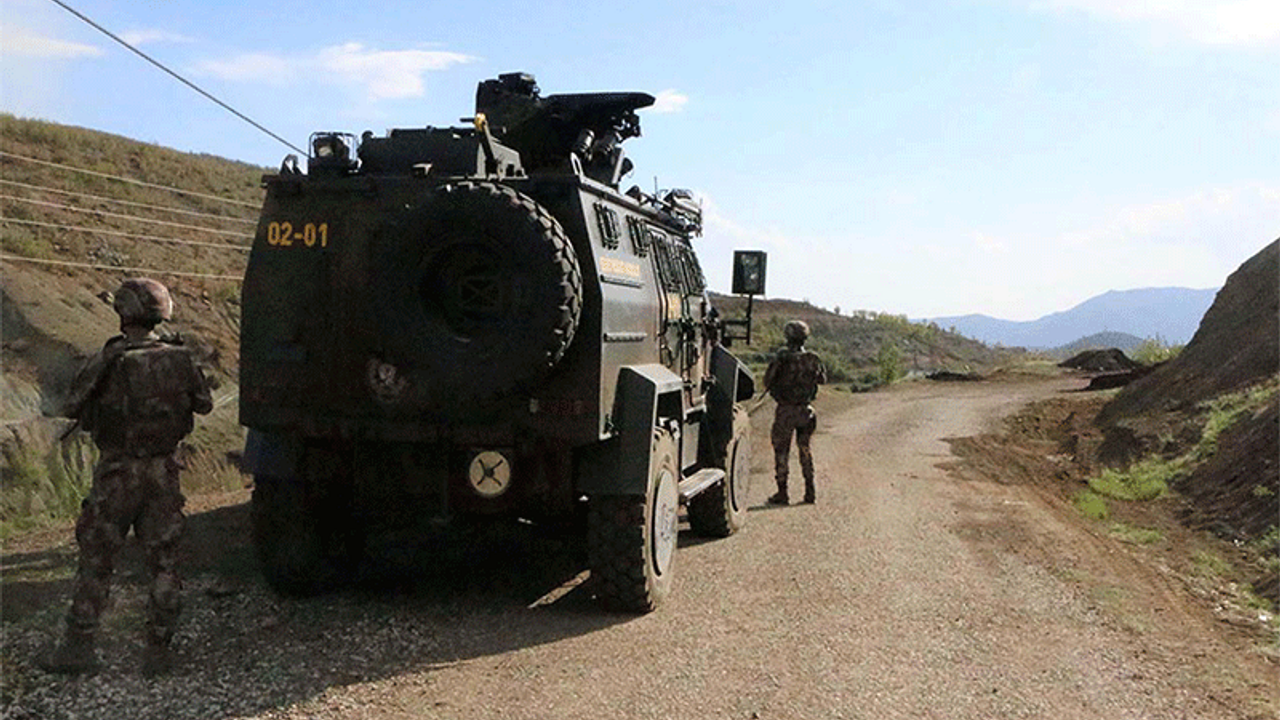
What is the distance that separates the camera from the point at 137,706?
5.05 metres

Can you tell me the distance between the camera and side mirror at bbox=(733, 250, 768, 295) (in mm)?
10477

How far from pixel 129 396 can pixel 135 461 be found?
13.3 inches

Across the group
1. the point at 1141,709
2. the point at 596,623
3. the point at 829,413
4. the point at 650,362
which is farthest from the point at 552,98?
the point at 829,413

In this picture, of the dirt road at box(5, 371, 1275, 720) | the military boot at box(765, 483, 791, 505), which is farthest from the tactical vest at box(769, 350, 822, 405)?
the dirt road at box(5, 371, 1275, 720)

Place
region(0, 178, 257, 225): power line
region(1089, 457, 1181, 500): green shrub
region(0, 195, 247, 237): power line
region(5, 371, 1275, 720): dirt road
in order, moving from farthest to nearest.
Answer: region(0, 178, 257, 225): power line
region(0, 195, 247, 237): power line
region(1089, 457, 1181, 500): green shrub
region(5, 371, 1275, 720): dirt road

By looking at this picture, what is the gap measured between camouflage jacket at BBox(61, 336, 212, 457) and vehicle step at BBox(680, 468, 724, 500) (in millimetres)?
3730

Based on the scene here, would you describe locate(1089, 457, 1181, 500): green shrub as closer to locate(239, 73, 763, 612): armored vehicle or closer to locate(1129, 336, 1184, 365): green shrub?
locate(239, 73, 763, 612): armored vehicle

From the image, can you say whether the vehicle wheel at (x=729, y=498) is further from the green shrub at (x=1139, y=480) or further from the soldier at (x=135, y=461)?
the green shrub at (x=1139, y=480)

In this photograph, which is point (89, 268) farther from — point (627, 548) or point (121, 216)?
point (627, 548)

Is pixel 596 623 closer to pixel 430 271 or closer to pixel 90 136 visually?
pixel 430 271

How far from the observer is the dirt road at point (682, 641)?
539 cm

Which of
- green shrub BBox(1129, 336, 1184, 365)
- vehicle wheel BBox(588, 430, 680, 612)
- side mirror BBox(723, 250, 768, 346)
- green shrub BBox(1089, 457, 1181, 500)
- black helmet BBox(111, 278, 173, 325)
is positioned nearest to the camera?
black helmet BBox(111, 278, 173, 325)

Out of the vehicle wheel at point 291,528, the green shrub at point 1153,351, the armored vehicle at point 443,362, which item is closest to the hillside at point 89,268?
the vehicle wheel at point 291,528

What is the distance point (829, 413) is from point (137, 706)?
19219 millimetres
